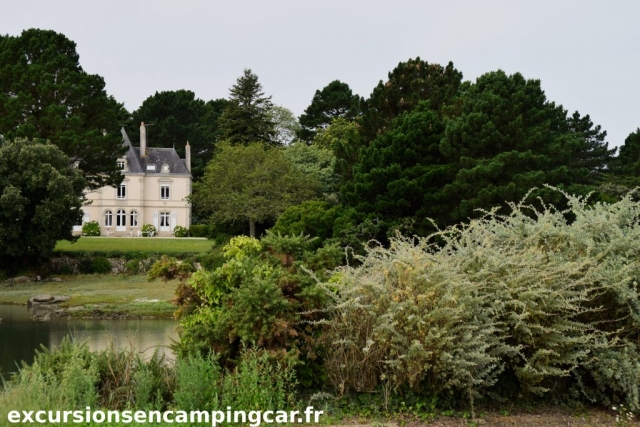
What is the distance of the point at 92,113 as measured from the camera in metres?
37.6

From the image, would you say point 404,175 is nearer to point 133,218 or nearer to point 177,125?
point 133,218

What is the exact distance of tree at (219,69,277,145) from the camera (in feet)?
160

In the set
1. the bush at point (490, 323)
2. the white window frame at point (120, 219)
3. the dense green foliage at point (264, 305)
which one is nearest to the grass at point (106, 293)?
the dense green foliage at point (264, 305)

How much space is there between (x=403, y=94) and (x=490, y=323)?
2671cm

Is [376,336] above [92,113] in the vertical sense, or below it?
below

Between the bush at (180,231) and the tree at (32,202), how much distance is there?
60.5 feet

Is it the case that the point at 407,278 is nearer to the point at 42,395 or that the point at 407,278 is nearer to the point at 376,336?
the point at 376,336

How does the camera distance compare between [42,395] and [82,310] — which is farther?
[82,310]

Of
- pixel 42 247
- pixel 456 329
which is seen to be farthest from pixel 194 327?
pixel 42 247

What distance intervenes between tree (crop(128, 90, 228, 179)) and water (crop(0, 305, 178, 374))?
128ft

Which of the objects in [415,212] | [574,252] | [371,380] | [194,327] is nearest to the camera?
[371,380]

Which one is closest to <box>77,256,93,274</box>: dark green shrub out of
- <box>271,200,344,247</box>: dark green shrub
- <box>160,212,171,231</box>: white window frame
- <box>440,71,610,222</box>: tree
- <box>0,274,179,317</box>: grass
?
<box>0,274,179,317</box>: grass

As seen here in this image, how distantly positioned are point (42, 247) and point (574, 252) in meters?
27.0

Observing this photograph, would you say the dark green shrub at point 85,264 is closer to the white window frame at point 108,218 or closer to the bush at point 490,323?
the white window frame at point 108,218
